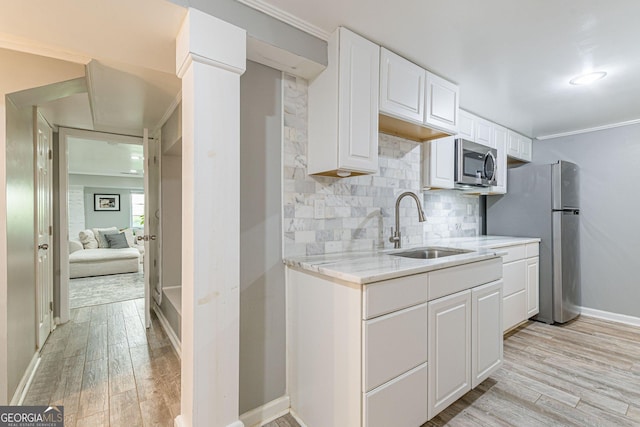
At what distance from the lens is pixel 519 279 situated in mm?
2926

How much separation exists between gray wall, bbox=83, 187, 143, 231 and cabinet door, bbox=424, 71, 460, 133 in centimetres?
816

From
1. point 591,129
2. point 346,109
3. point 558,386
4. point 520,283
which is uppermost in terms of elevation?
point 591,129

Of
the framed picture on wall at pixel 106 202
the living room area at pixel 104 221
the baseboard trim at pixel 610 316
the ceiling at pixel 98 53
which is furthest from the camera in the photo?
the framed picture on wall at pixel 106 202

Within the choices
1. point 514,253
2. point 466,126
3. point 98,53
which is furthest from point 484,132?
point 98,53

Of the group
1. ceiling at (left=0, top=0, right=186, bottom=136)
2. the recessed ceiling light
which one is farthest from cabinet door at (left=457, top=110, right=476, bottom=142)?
ceiling at (left=0, top=0, right=186, bottom=136)

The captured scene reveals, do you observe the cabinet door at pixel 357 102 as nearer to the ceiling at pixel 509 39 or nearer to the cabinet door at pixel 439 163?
the ceiling at pixel 509 39

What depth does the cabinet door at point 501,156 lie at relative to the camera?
331cm

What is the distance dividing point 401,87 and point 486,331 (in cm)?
171

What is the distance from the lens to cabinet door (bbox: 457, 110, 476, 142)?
286 cm

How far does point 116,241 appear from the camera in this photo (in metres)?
6.30

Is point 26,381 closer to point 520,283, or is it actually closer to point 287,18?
point 287,18

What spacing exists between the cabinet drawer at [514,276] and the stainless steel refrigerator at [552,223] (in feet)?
1.39

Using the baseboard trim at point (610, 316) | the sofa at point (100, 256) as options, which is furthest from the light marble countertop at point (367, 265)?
the sofa at point (100, 256)

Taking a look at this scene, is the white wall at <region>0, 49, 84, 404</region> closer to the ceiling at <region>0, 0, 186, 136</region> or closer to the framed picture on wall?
the ceiling at <region>0, 0, 186, 136</region>
